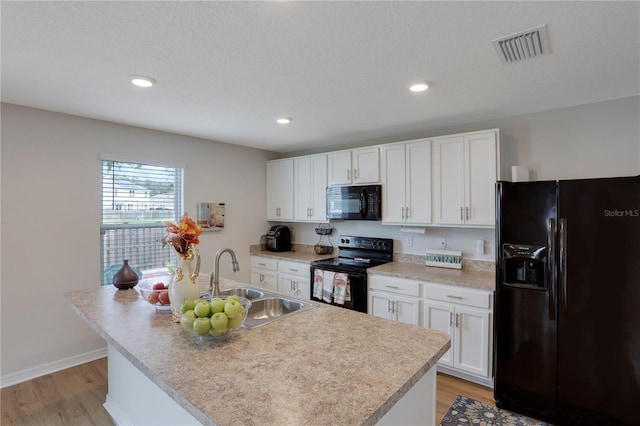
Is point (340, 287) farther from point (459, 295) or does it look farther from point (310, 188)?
point (310, 188)

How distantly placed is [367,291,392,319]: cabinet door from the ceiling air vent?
86.0 inches

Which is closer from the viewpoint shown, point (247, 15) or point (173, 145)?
point (247, 15)

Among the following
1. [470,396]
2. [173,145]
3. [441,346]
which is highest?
[173,145]

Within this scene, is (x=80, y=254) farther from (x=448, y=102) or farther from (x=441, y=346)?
(x=448, y=102)

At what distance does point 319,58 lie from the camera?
1888mm

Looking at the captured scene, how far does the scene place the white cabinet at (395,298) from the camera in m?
3.00

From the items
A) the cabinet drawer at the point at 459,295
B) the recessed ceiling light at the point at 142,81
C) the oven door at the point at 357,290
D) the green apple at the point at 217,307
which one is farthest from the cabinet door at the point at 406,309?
the recessed ceiling light at the point at 142,81

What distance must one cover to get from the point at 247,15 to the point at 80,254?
112 inches

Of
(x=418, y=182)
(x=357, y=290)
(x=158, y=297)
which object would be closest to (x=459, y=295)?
(x=357, y=290)

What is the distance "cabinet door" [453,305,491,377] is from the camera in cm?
265

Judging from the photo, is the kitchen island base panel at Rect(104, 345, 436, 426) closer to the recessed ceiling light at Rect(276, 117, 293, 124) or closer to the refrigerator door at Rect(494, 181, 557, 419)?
the refrigerator door at Rect(494, 181, 557, 419)

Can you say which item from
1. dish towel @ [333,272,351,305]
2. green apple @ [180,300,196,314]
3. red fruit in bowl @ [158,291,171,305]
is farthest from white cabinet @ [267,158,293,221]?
green apple @ [180,300,196,314]

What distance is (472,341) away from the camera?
2.73 m

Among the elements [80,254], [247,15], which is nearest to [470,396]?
[247,15]
